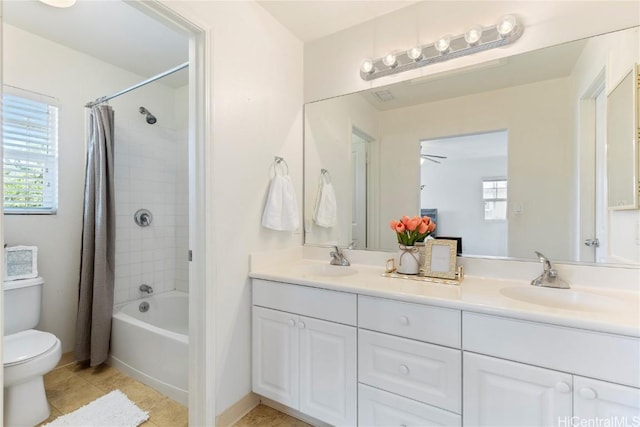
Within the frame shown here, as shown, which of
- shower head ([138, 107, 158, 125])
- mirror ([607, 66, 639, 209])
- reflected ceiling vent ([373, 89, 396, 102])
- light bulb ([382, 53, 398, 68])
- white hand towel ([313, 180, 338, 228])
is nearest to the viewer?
mirror ([607, 66, 639, 209])

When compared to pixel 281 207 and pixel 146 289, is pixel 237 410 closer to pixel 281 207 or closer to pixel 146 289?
pixel 281 207

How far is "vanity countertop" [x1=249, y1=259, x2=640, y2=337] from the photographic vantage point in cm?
99

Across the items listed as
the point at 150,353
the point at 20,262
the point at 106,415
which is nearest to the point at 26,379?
the point at 106,415

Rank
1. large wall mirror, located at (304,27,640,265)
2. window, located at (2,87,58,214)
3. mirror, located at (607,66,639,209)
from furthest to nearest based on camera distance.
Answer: window, located at (2,87,58,214) → large wall mirror, located at (304,27,640,265) → mirror, located at (607,66,639,209)

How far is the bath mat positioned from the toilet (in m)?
0.14

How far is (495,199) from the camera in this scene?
1629mm

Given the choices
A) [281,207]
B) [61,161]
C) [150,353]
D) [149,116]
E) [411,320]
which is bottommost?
[150,353]

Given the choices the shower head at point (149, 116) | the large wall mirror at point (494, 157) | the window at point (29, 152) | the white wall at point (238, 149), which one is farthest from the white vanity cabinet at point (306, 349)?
the shower head at point (149, 116)

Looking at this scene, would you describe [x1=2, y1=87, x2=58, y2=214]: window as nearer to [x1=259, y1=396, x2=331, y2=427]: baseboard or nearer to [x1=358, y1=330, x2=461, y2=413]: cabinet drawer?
[x1=259, y1=396, x2=331, y2=427]: baseboard

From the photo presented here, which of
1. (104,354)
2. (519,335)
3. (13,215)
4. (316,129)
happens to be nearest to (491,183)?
(519,335)

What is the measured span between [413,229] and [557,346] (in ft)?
2.63

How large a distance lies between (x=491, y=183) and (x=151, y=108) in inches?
110

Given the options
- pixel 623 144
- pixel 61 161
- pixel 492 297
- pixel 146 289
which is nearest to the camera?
pixel 492 297

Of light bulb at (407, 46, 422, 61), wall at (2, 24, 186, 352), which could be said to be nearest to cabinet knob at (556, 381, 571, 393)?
light bulb at (407, 46, 422, 61)
